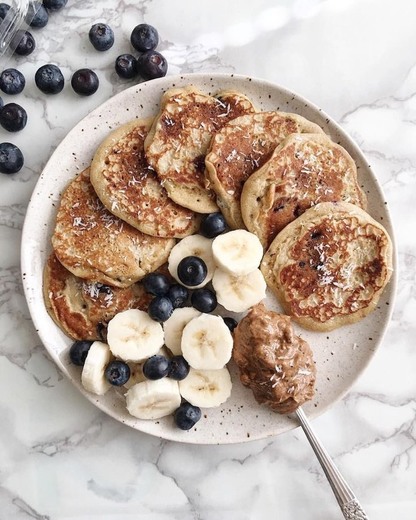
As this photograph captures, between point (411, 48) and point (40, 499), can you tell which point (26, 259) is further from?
point (411, 48)

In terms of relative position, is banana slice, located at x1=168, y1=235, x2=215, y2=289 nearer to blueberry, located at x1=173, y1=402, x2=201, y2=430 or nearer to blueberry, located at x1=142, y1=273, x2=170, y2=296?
blueberry, located at x1=142, y1=273, x2=170, y2=296

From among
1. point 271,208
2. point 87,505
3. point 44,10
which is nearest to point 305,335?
point 271,208

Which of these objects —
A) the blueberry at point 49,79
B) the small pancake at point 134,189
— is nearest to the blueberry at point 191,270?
the small pancake at point 134,189

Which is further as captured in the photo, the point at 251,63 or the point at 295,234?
the point at 251,63

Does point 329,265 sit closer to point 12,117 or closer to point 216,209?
point 216,209

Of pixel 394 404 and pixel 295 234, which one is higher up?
pixel 295 234

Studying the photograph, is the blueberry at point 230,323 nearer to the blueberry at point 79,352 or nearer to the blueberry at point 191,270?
the blueberry at point 191,270
